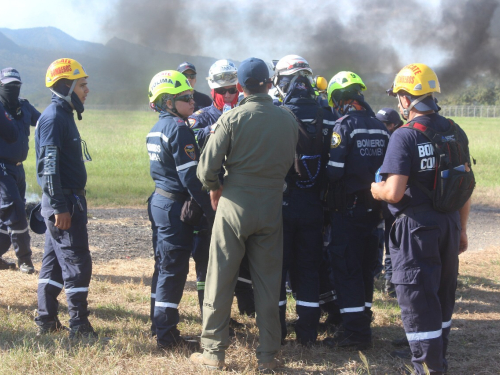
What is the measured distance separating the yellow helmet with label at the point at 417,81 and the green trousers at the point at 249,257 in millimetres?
1200

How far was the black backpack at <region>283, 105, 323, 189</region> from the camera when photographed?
469 centimetres

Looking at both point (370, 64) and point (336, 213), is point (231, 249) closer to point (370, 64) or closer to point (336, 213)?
point (336, 213)

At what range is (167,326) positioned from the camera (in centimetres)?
444

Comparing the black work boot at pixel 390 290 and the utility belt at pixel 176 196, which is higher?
the utility belt at pixel 176 196

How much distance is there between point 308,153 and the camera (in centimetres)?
471

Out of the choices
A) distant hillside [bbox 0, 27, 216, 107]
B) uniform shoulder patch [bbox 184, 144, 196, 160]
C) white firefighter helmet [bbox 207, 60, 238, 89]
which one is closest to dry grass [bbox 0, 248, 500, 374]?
uniform shoulder patch [bbox 184, 144, 196, 160]

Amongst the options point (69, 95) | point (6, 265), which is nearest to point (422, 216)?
point (69, 95)

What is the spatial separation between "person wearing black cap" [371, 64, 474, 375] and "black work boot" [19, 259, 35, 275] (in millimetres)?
4799

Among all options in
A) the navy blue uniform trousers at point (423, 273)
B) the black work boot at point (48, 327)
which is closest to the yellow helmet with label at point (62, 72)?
the black work boot at point (48, 327)

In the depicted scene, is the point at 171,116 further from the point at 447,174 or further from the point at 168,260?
the point at 447,174

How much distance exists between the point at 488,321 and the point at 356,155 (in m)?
2.34

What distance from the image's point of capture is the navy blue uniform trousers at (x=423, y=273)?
3.79 metres

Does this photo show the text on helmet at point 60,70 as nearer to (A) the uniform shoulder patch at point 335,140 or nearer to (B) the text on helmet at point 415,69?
(A) the uniform shoulder patch at point 335,140

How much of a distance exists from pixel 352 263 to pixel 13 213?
427 cm
